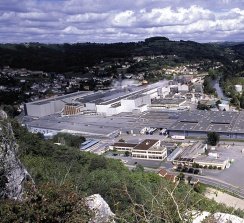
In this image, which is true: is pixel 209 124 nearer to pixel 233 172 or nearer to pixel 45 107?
pixel 233 172

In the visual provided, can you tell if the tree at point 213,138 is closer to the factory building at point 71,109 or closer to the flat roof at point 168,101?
the flat roof at point 168,101

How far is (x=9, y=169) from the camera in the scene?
162 inches

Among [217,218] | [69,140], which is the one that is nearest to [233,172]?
[69,140]

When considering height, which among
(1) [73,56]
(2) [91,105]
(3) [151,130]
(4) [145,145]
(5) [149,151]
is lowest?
(3) [151,130]

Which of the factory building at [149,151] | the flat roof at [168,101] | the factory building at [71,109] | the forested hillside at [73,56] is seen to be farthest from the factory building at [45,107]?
the forested hillside at [73,56]

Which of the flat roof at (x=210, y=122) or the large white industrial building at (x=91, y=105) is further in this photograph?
the large white industrial building at (x=91, y=105)

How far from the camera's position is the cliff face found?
160 inches

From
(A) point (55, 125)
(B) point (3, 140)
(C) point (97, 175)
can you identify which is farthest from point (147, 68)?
(B) point (3, 140)

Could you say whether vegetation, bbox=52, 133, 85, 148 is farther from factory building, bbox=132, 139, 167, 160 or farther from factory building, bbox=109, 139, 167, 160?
factory building, bbox=132, 139, 167, 160

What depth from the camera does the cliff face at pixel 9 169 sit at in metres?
4.07

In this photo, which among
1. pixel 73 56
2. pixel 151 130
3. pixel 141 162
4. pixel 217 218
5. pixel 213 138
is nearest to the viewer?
pixel 217 218

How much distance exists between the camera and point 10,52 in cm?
5959

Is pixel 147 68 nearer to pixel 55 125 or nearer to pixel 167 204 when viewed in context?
pixel 55 125

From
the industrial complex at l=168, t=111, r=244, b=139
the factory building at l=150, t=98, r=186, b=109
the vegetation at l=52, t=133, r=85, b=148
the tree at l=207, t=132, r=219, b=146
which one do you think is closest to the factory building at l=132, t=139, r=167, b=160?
the tree at l=207, t=132, r=219, b=146
